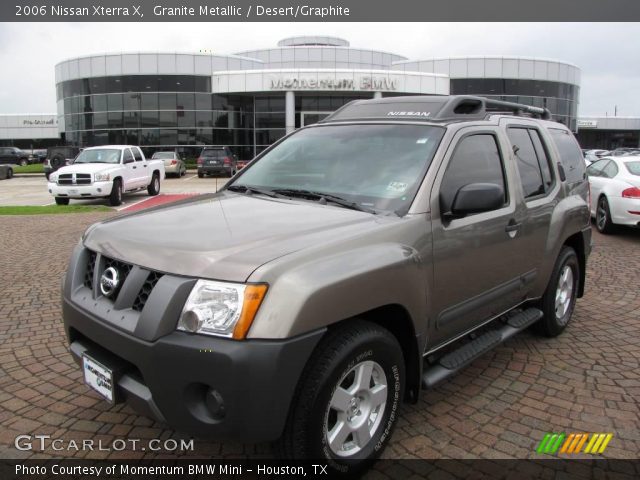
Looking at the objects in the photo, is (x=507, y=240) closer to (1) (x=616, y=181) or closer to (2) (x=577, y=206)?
A: (2) (x=577, y=206)

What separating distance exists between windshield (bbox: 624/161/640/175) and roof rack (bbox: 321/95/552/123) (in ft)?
22.9

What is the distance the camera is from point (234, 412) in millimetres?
2176

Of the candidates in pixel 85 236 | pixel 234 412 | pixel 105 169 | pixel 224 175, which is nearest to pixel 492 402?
pixel 234 412

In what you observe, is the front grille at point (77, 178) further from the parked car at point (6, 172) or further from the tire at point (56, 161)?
the parked car at point (6, 172)

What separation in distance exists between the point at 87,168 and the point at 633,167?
1397 cm

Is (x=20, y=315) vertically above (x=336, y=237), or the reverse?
(x=336, y=237)

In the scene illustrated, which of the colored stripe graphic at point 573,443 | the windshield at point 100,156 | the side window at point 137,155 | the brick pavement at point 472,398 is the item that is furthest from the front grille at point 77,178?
the colored stripe graphic at point 573,443

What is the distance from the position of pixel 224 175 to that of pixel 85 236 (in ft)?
87.8

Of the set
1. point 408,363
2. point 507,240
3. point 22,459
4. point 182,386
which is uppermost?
point 507,240

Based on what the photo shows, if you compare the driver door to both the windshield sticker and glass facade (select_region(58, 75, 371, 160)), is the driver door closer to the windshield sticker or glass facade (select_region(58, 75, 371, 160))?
the windshield sticker

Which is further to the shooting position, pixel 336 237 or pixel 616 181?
→ pixel 616 181

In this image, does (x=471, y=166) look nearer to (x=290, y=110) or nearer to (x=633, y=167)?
(x=633, y=167)

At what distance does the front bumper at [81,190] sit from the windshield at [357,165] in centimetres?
1241

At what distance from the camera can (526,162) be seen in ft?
13.7
